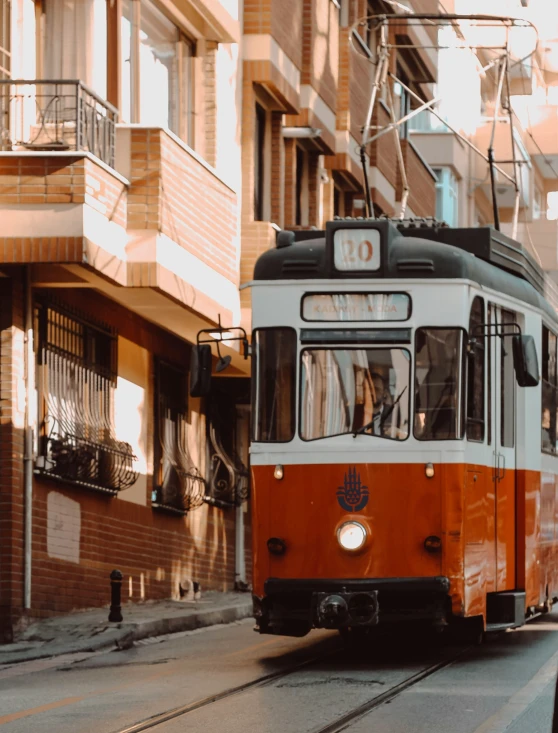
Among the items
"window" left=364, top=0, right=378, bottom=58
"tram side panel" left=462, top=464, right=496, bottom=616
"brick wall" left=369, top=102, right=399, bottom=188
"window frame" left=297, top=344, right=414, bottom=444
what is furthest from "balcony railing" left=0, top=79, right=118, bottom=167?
"window" left=364, top=0, right=378, bottom=58

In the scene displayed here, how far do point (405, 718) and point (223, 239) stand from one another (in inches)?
446

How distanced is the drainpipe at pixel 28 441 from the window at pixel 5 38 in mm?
1911

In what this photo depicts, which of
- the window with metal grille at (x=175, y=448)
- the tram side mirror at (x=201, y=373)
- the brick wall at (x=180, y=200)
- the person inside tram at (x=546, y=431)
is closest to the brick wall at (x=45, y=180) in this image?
the brick wall at (x=180, y=200)

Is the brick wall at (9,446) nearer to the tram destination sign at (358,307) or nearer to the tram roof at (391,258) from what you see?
the tram roof at (391,258)

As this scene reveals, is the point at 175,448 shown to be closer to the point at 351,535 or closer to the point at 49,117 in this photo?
the point at 49,117

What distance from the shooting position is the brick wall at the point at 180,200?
18.1 m

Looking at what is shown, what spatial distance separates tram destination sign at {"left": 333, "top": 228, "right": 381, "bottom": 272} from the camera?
1374 centimetres

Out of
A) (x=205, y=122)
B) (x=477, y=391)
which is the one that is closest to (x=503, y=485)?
(x=477, y=391)

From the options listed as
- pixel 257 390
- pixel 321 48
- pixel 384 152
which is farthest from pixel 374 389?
pixel 384 152

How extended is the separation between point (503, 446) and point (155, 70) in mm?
8393

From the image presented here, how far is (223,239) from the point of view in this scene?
21094 millimetres

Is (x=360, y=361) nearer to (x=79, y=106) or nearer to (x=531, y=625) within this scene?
(x=79, y=106)

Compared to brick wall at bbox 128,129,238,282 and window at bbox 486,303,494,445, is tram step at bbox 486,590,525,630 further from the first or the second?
brick wall at bbox 128,129,238,282

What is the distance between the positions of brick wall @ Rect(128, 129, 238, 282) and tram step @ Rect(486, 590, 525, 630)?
233 inches
